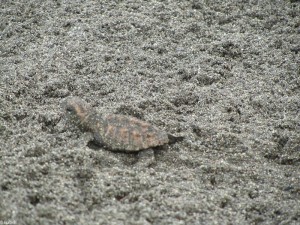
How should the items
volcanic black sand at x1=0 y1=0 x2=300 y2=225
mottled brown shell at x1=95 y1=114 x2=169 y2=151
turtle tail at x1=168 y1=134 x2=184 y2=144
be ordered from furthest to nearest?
turtle tail at x1=168 y1=134 x2=184 y2=144, mottled brown shell at x1=95 y1=114 x2=169 y2=151, volcanic black sand at x1=0 y1=0 x2=300 y2=225

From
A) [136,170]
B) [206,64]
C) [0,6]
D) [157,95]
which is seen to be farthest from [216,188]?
[0,6]

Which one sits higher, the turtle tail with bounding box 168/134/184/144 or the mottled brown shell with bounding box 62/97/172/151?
the mottled brown shell with bounding box 62/97/172/151

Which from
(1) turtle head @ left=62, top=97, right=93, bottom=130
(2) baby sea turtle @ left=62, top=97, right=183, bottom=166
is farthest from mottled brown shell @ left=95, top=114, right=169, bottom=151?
(1) turtle head @ left=62, top=97, right=93, bottom=130

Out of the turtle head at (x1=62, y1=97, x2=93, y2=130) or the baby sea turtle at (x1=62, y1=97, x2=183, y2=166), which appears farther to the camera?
the turtle head at (x1=62, y1=97, x2=93, y2=130)

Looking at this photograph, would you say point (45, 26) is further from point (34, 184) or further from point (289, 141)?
point (289, 141)

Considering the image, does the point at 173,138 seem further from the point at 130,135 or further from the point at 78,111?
the point at 78,111

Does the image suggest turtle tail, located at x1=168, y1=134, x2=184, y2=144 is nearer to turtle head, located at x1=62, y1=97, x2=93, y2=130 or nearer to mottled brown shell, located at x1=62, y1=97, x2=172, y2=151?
mottled brown shell, located at x1=62, y1=97, x2=172, y2=151

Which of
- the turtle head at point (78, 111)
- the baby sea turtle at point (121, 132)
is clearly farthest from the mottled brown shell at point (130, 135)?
the turtle head at point (78, 111)
